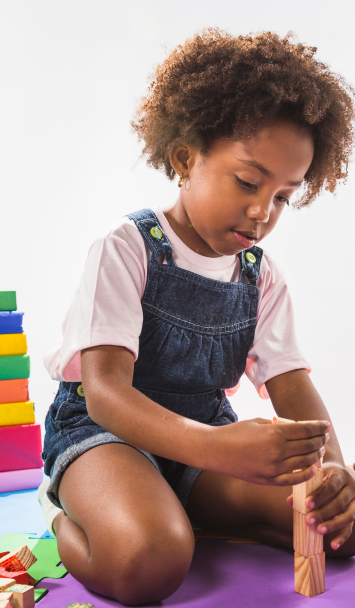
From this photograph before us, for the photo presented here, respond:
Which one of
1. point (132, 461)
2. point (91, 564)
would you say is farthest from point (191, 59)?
point (91, 564)

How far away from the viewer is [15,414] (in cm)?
118

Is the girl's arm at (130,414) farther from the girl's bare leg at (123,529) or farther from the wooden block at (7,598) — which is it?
the wooden block at (7,598)

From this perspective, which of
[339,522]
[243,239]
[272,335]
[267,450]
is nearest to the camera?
[267,450]

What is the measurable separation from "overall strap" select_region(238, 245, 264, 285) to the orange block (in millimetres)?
540

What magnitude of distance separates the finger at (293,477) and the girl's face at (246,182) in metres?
0.32

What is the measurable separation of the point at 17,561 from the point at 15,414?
498 millimetres

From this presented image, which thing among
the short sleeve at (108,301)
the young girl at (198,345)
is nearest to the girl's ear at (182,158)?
the young girl at (198,345)

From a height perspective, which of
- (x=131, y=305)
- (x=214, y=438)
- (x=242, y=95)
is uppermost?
(x=242, y=95)

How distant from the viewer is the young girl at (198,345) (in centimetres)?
63

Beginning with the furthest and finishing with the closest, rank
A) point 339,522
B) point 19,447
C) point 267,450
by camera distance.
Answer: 1. point 19,447
2. point 339,522
3. point 267,450

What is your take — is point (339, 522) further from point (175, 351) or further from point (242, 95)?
point (242, 95)

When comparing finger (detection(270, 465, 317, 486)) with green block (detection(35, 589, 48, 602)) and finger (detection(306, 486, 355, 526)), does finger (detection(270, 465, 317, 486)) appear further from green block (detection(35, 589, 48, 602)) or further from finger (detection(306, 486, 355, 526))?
green block (detection(35, 589, 48, 602))

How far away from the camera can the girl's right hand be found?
57cm

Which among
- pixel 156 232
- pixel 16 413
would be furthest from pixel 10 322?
pixel 156 232
